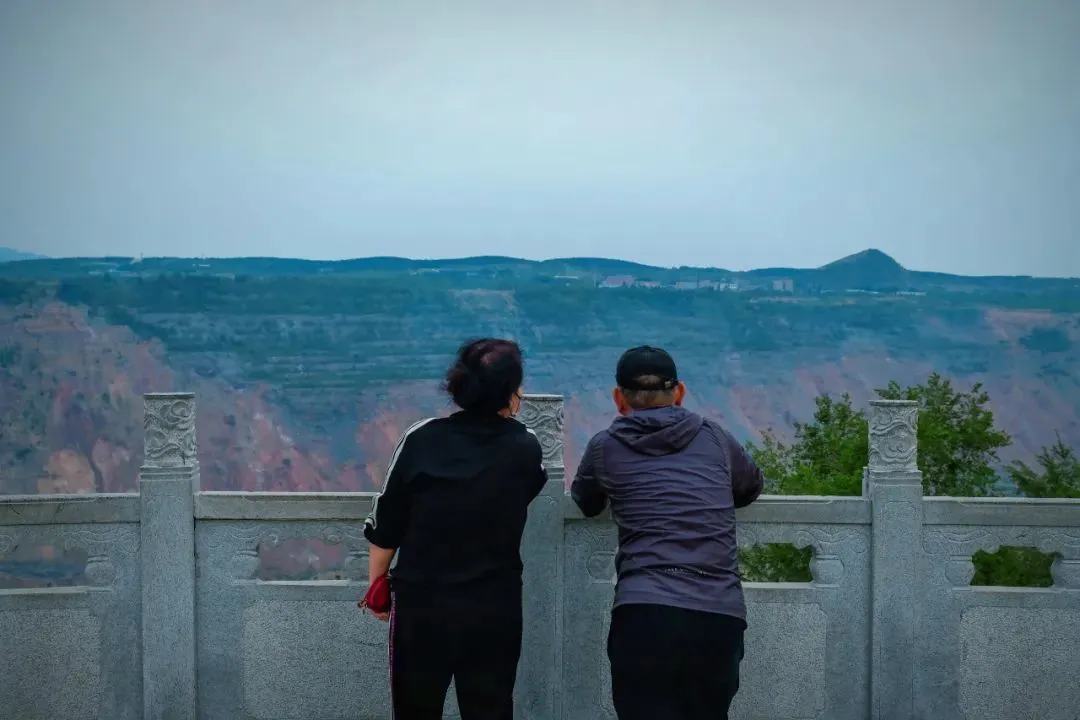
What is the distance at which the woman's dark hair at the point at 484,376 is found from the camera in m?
2.24

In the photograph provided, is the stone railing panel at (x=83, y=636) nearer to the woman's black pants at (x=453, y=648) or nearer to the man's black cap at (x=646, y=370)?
the woman's black pants at (x=453, y=648)

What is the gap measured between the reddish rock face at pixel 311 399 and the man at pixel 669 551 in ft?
16.3

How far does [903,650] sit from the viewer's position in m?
3.26

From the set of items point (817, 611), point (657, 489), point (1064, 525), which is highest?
point (657, 489)

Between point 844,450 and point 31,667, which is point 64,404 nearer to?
point 31,667

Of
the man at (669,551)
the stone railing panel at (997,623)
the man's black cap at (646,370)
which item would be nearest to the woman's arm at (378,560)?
the man at (669,551)

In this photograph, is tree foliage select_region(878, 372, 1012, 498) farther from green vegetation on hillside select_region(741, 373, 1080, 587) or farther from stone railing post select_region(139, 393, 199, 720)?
stone railing post select_region(139, 393, 199, 720)

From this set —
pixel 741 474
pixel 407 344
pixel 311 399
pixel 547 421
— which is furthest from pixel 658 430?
pixel 407 344

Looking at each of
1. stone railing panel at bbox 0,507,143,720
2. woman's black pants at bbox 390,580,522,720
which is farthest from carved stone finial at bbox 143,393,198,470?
woman's black pants at bbox 390,580,522,720

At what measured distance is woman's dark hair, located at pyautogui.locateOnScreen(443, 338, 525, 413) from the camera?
2.24 meters

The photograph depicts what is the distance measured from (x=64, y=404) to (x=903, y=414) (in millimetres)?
5816

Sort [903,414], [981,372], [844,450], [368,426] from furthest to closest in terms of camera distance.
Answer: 1. [981,372]
2. [368,426]
3. [844,450]
4. [903,414]

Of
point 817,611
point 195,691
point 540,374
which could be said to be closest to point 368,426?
point 540,374

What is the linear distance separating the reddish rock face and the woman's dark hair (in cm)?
506
